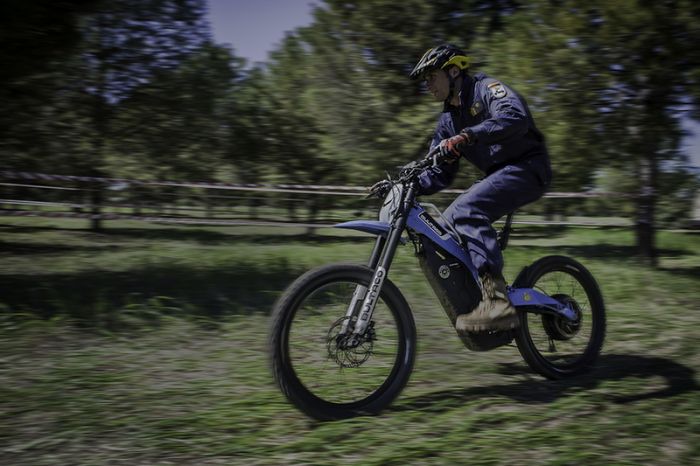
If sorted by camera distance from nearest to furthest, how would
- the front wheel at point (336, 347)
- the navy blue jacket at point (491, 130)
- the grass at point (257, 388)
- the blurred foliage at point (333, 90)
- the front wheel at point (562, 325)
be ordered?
the grass at point (257, 388) < the front wheel at point (336, 347) < the navy blue jacket at point (491, 130) < the front wheel at point (562, 325) < the blurred foliage at point (333, 90)

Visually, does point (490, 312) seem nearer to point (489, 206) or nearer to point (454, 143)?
point (489, 206)

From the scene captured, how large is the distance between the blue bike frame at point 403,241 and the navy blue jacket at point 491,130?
0.32 metres

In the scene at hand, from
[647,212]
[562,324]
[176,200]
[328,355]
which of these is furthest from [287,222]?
[328,355]

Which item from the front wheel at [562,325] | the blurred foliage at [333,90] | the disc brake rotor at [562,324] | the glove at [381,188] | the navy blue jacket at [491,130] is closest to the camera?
the navy blue jacket at [491,130]

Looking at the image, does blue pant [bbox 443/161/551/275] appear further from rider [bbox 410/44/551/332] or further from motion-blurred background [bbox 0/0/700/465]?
motion-blurred background [bbox 0/0/700/465]

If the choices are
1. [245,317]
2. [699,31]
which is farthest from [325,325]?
[699,31]

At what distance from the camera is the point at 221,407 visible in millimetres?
4191

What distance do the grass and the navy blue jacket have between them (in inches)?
55.6

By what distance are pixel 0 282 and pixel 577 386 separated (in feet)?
21.1

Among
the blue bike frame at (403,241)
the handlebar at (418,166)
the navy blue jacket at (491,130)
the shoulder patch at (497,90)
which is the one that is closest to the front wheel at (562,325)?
the blue bike frame at (403,241)

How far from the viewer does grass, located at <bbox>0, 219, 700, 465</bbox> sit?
3557mm

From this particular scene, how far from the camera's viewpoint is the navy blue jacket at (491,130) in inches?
165

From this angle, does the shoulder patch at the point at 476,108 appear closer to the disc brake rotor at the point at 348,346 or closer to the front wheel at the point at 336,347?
the front wheel at the point at 336,347

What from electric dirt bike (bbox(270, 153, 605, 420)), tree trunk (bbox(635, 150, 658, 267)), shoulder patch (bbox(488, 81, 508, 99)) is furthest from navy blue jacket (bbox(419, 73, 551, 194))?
tree trunk (bbox(635, 150, 658, 267))
